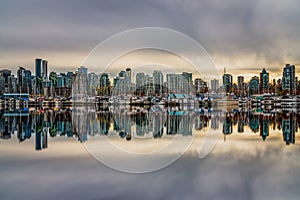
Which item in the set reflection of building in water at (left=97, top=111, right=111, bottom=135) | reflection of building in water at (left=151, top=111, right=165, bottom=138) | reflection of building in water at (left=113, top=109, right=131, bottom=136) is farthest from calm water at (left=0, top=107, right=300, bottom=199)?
reflection of building in water at (left=113, top=109, right=131, bottom=136)

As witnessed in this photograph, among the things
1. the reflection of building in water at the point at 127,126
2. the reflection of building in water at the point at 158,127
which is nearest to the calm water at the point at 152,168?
the reflection of building in water at the point at 127,126

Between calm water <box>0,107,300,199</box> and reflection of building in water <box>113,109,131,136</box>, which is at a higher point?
reflection of building in water <box>113,109,131,136</box>

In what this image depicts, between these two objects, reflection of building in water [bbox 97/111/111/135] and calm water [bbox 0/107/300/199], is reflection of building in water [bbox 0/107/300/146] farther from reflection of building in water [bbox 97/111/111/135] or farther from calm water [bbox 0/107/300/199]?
calm water [bbox 0/107/300/199]

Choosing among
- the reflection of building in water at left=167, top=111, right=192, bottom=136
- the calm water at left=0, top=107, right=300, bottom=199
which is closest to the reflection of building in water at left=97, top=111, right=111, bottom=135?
the reflection of building in water at left=167, top=111, right=192, bottom=136

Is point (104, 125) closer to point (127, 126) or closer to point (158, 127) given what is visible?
point (127, 126)

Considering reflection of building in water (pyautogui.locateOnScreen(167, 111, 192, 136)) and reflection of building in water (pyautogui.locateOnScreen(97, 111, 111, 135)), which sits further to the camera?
reflection of building in water (pyautogui.locateOnScreen(97, 111, 111, 135))

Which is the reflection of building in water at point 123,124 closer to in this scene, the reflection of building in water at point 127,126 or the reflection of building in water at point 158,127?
the reflection of building in water at point 127,126

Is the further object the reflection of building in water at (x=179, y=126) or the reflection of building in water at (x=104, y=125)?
the reflection of building in water at (x=104, y=125)

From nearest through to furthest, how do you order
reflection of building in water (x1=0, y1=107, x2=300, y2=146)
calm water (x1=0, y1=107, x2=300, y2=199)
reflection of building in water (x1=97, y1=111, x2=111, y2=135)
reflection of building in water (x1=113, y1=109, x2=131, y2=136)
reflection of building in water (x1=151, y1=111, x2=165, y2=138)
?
1. calm water (x1=0, y1=107, x2=300, y2=199)
2. reflection of building in water (x1=0, y1=107, x2=300, y2=146)
3. reflection of building in water (x1=151, y1=111, x2=165, y2=138)
4. reflection of building in water (x1=97, y1=111, x2=111, y2=135)
5. reflection of building in water (x1=113, y1=109, x2=131, y2=136)

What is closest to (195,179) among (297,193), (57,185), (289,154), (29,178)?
(297,193)

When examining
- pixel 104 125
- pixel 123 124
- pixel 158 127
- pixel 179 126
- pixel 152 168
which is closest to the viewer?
pixel 152 168

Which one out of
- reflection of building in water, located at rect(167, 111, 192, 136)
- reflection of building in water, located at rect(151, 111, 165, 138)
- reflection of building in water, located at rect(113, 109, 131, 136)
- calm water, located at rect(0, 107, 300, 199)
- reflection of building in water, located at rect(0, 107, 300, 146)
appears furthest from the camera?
reflection of building in water, located at rect(113, 109, 131, 136)

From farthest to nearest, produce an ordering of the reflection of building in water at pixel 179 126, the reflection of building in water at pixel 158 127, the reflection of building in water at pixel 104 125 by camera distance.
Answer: the reflection of building in water at pixel 104 125 < the reflection of building in water at pixel 179 126 < the reflection of building in water at pixel 158 127

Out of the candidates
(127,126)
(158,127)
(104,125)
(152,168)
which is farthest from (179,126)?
(152,168)
